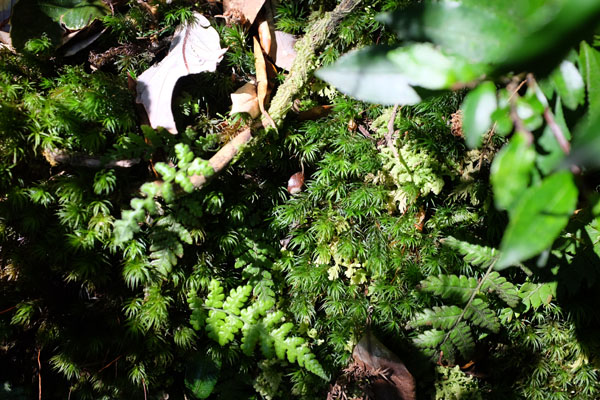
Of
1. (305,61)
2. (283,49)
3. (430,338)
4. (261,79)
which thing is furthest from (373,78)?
(430,338)

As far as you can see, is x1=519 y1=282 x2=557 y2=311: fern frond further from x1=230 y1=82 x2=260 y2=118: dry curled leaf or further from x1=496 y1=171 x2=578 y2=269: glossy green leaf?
x1=230 y1=82 x2=260 y2=118: dry curled leaf

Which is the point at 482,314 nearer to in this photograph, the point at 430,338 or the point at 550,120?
the point at 430,338

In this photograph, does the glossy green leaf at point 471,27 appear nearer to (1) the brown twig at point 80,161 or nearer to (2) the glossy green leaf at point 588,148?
(2) the glossy green leaf at point 588,148

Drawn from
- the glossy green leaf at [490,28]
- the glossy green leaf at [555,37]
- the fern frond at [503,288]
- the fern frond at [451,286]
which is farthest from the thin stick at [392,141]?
the glossy green leaf at [555,37]

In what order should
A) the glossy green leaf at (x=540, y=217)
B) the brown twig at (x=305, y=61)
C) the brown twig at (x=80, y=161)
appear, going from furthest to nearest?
the brown twig at (x=305, y=61)
the brown twig at (x=80, y=161)
the glossy green leaf at (x=540, y=217)

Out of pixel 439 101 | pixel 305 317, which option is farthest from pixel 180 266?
pixel 439 101

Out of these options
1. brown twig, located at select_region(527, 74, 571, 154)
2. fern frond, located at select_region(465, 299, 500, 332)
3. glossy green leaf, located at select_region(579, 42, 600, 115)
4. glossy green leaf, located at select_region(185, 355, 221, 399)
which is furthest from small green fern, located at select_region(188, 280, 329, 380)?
glossy green leaf, located at select_region(579, 42, 600, 115)

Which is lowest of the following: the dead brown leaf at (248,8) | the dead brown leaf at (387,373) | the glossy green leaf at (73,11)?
the dead brown leaf at (387,373)
